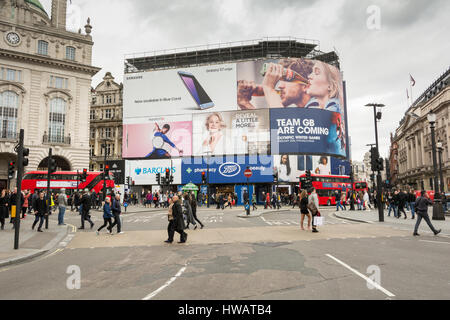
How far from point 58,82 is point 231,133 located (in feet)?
85.2

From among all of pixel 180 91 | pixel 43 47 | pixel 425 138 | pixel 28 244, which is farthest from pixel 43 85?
pixel 425 138

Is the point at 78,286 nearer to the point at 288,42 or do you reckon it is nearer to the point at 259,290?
the point at 259,290

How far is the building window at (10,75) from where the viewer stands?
40656 mm

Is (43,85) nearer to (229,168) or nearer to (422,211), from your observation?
(229,168)

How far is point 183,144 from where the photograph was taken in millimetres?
56344

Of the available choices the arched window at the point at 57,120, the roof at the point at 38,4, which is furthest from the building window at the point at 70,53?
the roof at the point at 38,4

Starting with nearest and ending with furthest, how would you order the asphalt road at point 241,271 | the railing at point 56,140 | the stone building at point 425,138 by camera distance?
the asphalt road at point 241,271 → the railing at point 56,140 → the stone building at point 425,138

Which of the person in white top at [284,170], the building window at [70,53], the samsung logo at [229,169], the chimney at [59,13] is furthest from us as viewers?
the samsung logo at [229,169]

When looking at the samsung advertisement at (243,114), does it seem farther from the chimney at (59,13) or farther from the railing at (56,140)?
the chimney at (59,13)

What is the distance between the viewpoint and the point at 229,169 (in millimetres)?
53469

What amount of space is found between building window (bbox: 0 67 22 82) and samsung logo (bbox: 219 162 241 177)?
97.4 feet

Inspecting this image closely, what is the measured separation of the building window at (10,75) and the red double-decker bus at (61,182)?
1213 centimetres
